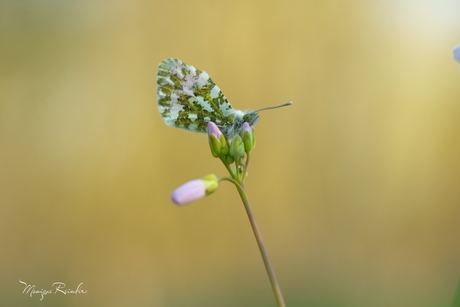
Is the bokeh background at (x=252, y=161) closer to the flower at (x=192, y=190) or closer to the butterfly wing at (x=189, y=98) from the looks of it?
the butterfly wing at (x=189, y=98)

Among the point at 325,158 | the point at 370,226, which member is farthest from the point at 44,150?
the point at 370,226

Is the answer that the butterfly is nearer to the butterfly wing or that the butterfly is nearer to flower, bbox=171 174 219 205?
the butterfly wing

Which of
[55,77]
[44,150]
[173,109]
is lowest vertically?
[173,109]

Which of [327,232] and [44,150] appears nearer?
→ [44,150]

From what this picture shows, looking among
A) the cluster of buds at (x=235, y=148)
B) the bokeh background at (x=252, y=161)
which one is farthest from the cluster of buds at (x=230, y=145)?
the bokeh background at (x=252, y=161)

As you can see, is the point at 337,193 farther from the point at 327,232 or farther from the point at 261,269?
the point at 261,269
